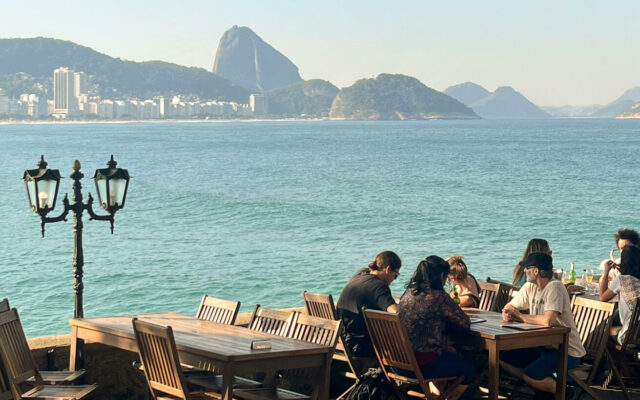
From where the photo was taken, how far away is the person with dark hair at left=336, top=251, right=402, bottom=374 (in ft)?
23.6

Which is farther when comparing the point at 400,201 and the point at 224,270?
the point at 400,201

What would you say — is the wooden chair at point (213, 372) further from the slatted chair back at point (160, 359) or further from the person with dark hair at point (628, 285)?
the person with dark hair at point (628, 285)

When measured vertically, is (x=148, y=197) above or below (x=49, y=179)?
below

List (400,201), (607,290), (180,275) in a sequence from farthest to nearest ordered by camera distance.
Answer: (400,201)
(180,275)
(607,290)

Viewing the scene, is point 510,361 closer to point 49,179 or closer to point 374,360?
point 374,360

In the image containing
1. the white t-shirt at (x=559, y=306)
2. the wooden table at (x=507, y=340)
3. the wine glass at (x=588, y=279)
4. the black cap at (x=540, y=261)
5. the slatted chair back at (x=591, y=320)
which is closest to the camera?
the wooden table at (x=507, y=340)

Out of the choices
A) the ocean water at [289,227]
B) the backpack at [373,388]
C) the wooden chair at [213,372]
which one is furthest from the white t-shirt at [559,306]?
the ocean water at [289,227]

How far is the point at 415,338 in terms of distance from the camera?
21.8 feet

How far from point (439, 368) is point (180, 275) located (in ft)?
77.4

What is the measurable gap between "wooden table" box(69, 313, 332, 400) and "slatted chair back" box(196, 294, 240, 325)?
0.31 metres

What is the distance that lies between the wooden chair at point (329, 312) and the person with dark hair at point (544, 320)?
1134 mm

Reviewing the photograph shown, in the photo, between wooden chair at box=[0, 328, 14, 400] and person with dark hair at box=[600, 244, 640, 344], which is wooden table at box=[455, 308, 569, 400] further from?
wooden chair at box=[0, 328, 14, 400]

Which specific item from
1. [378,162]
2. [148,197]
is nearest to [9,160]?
[378,162]

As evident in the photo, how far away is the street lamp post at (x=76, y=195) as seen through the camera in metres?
8.14
